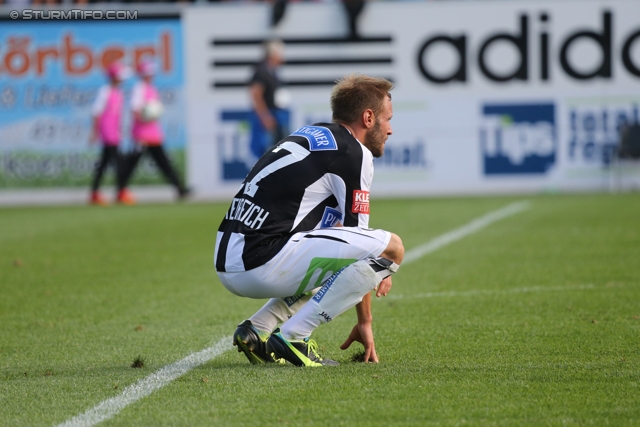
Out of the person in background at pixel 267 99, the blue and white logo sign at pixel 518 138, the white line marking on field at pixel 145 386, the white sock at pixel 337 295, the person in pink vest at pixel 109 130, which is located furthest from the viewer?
the blue and white logo sign at pixel 518 138

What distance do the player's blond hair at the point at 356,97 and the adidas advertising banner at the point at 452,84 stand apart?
14568 millimetres

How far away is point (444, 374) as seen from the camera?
15.6 feet

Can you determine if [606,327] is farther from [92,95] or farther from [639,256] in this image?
[92,95]

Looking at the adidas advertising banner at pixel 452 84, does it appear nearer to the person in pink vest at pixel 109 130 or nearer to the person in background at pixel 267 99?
the person in background at pixel 267 99

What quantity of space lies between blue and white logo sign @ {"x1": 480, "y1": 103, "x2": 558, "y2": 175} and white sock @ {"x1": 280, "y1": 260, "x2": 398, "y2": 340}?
1514 cm

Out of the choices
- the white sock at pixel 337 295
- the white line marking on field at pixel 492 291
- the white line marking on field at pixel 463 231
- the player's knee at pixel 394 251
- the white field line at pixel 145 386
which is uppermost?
the player's knee at pixel 394 251

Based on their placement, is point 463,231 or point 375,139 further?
point 463,231

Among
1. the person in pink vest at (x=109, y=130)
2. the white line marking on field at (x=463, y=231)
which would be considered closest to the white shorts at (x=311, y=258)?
the white line marking on field at (x=463, y=231)

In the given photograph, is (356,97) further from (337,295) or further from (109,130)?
(109,130)

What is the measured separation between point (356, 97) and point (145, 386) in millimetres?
1732

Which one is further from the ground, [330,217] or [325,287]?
[330,217]

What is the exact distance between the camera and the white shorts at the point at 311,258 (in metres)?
4.91

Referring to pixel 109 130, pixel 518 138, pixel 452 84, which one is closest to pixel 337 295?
pixel 109 130

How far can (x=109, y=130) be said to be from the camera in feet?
62.4
